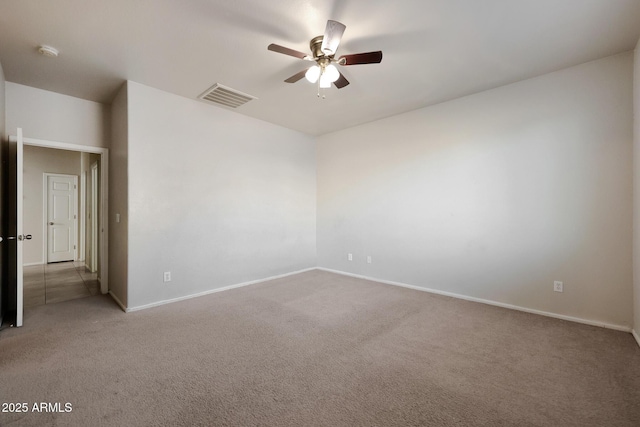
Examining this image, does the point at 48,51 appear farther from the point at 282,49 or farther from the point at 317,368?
the point at 317,368

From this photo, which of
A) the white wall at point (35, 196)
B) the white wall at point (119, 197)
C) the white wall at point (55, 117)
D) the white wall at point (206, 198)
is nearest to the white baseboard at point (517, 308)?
the white wall at point (206, 198)

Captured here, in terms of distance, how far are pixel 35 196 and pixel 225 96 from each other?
5430mm

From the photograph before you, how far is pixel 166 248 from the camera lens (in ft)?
11.7

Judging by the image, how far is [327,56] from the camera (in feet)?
8.05

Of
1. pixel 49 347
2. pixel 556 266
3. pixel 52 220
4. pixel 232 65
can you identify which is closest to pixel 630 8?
pixel 556 266

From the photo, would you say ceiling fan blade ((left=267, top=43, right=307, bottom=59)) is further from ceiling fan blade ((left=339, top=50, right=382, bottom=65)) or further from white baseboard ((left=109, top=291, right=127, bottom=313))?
white baseboard ((left=109, top=291, right=127, bottom=313))

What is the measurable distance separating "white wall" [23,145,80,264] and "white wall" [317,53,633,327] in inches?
272

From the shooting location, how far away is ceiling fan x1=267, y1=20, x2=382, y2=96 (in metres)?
2.15

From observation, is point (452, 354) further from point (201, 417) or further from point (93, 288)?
point (93, 288)

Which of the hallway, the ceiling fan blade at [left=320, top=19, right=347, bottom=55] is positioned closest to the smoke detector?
the ceiling fan blade at [left=320, top=19, right=347, bottom=55]

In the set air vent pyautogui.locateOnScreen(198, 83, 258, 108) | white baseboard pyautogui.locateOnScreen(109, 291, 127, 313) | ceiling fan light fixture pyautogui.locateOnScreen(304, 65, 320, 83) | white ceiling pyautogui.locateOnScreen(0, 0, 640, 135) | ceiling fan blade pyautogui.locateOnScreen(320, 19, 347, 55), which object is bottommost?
white baseboard pyautogui.locateOnScreen(109, 291, 127, 313)

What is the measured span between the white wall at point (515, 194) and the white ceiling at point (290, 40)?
1.35 ft

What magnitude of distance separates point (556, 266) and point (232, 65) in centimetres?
430

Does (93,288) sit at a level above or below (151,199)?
below
